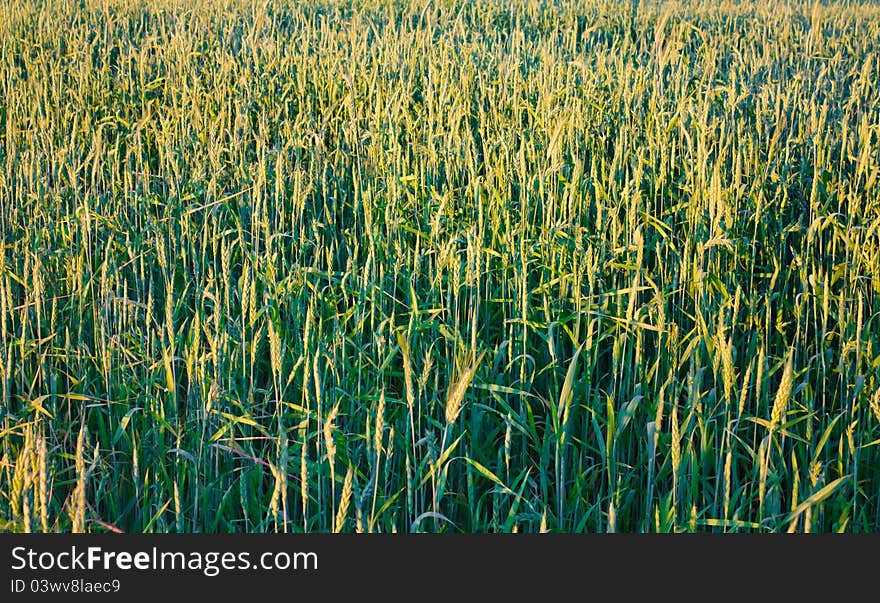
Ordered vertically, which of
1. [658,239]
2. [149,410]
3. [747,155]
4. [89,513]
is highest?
[747,155]

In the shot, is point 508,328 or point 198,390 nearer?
point 198,390

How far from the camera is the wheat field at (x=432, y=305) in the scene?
1451mm

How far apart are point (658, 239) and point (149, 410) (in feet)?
4.45

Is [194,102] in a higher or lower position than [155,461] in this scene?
higher

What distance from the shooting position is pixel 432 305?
192 cm

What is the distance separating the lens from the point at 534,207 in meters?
2.36

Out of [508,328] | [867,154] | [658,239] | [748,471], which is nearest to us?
[748,471]

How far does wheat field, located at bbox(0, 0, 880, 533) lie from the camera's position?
1451 millimetres

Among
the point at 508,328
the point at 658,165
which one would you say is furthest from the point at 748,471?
the point at 658,165

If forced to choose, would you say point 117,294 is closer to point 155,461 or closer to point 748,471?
point 155,461

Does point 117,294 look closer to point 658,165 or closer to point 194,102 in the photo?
point 194,102

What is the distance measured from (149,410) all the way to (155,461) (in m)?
0.11

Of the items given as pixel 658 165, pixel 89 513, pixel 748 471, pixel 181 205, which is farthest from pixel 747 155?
pixel 89 513

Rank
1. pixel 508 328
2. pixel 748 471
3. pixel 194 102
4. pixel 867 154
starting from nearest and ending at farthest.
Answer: pixel 748 471 → pixel 508 328 → pixel 867 154 → pixel 194 102
